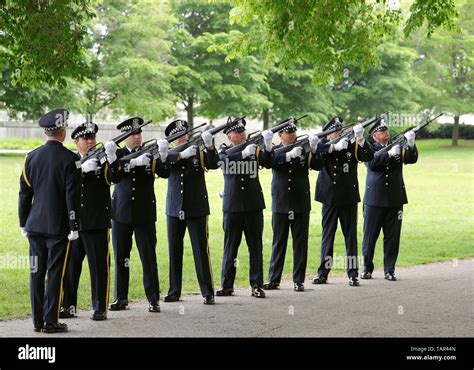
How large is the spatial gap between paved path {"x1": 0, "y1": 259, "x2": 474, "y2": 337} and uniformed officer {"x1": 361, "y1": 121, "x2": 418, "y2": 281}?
2.03 feet

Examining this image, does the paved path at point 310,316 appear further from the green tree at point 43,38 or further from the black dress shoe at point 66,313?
the green tree at point 43,38

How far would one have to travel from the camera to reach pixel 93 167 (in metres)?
9.89

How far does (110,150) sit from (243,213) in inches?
101

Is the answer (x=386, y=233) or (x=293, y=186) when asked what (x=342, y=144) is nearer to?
(x=293, y=186)

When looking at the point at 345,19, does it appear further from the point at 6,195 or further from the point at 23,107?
the point at 23,107

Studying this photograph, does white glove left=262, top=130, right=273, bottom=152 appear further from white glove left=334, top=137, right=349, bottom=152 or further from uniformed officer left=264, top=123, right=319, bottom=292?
white glove left=334, top=137, right=349, bottom=152

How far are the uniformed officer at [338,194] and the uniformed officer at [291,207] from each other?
1.79 ft

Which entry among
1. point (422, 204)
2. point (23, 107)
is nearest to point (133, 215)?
point (422, 204)

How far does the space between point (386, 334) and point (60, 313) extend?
138 inches

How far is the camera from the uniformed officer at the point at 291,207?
40.6 feet

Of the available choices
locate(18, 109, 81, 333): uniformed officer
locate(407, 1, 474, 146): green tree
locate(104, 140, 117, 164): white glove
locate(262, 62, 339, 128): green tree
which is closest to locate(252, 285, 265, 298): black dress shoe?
locate(104, 140, 117, 164): white glove

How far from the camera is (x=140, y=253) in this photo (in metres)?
10.7

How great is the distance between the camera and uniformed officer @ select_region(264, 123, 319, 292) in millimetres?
12375

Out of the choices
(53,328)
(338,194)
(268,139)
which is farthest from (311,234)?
(53,328)
